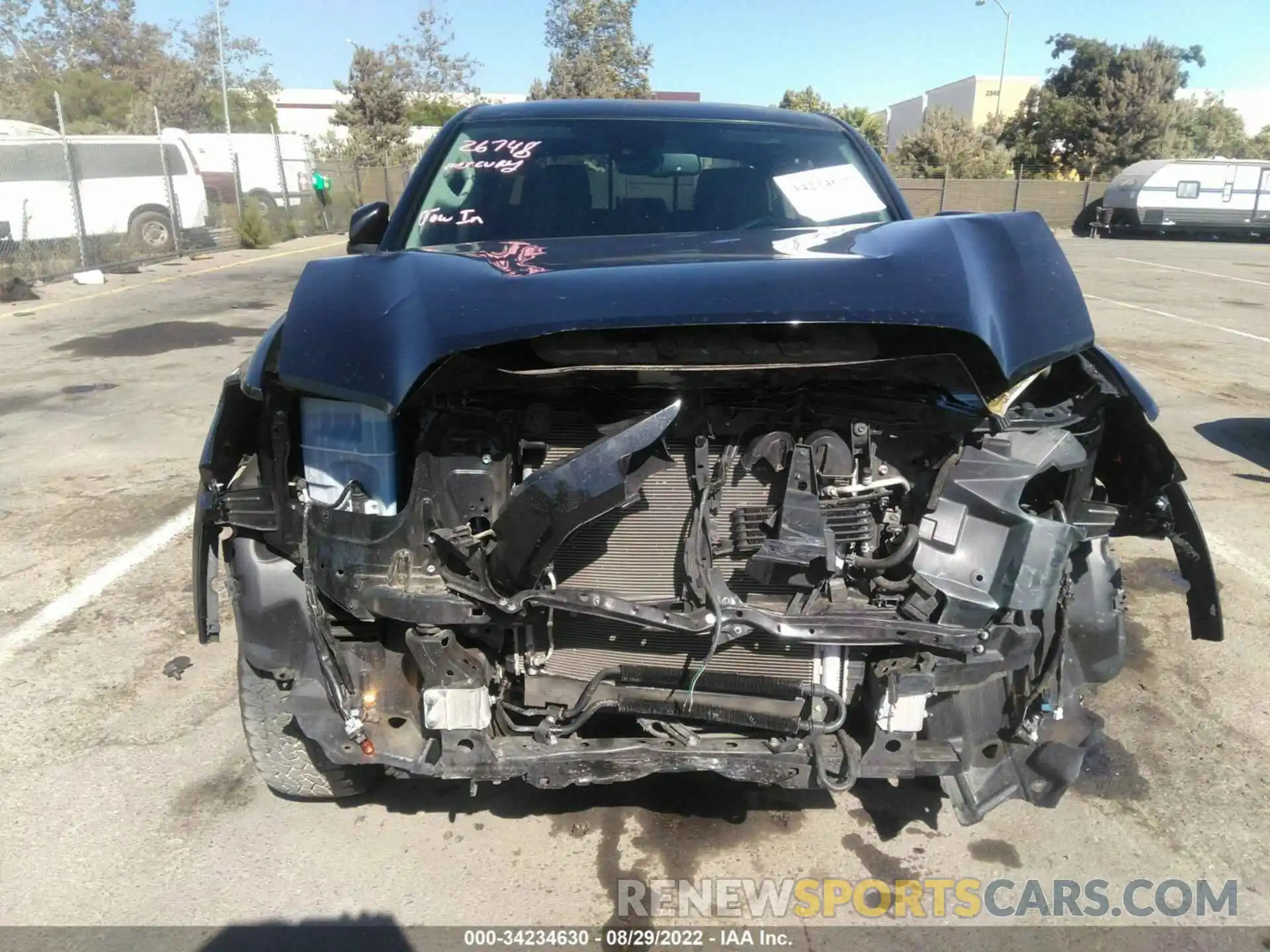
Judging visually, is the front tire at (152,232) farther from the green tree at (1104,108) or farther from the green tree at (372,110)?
Result: the green tree at (1104,108)

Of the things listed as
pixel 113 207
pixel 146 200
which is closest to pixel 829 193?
A: pixel 113 207

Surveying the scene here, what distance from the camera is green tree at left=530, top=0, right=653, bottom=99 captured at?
35.9 meters

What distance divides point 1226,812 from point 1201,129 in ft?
174

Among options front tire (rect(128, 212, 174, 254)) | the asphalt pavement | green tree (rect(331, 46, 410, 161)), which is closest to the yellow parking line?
front tire (rect(128, 212, 174, 254))

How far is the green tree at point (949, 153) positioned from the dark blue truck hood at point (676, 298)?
32981 millimetres

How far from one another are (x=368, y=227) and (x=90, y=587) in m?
2.20

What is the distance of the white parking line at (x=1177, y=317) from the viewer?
10.8 metres

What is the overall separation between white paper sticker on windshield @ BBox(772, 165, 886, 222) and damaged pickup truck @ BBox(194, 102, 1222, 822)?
2.83 feet

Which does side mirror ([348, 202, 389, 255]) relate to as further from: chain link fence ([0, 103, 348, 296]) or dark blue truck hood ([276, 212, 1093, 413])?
chain link fence ([0, 103, 348, 296])

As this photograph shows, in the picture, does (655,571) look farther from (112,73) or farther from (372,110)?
(112,73)

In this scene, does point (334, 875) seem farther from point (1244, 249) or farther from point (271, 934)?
point (1244, 249)

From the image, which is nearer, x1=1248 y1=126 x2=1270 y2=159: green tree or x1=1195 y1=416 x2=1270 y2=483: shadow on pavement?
x1=1195 y1=416 x2=1270 y2=483: shadow on pavement

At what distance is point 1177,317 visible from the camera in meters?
12.1

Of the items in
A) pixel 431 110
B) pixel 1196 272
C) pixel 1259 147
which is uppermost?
pixel 431 110
